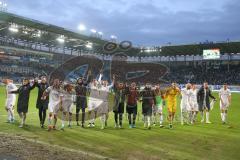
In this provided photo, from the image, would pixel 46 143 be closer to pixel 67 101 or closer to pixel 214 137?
pixel 67 101

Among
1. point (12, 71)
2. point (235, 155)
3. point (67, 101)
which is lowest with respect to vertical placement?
point (235, 155)

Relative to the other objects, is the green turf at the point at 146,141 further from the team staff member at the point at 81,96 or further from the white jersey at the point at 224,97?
the white jersey at the point at 224,97

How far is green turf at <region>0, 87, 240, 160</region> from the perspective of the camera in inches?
451

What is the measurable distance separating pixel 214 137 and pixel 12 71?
55774mm

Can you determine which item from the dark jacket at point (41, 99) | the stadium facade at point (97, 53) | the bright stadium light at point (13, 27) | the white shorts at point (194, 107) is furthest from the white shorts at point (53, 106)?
the bright stadium light at point (13, 27)

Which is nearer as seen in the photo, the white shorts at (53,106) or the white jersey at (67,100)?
the white shorts at (53,106)

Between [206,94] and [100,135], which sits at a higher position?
[206,94]

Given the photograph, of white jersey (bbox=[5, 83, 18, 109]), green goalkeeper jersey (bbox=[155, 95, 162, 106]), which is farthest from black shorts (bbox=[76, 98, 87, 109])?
green goalkeeper jersey (bbox=[155, 95, 162, 106])

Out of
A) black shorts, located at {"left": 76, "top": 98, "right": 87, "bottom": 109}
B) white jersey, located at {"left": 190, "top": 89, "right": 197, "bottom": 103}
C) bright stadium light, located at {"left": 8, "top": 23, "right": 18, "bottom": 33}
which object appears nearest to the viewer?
black shorts, located at {"left": 76, "top": 98, "right": 87, "bottom": 109}

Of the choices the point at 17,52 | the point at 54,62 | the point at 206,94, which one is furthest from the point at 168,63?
the point at 206,94

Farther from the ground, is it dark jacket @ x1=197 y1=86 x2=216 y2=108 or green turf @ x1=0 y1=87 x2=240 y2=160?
dark jacket @ x1=197 y1=86 x2=216 y2=108

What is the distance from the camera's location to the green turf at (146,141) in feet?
37.6

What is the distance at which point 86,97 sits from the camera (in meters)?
17.4

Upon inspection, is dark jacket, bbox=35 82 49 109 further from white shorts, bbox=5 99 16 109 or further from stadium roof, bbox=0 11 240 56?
stadium roof, bbox=0 11 240 56
